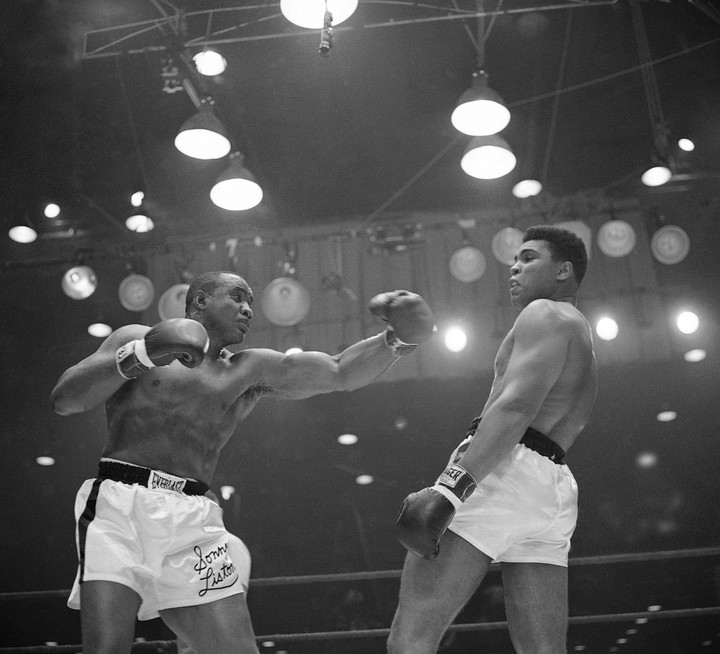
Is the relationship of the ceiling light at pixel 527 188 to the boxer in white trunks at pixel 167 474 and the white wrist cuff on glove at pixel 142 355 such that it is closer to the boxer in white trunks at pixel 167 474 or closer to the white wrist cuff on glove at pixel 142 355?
the boxer in white trunks at pixel 167 474

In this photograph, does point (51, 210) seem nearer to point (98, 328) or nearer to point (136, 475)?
point (98, 328)

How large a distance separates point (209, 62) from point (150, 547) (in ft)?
9.70

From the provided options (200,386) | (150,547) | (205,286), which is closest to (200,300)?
(205,286)

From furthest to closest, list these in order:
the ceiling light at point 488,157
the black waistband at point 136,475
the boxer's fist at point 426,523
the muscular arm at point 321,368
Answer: the ceiling light at point 488,157
the muscular arm at point 321,368
the black waistband at point 136,475
the boxer's fist at point 426,523

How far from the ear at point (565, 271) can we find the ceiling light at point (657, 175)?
3.19 m

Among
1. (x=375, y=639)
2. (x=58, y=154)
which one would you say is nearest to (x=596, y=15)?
(x=58, y=154)

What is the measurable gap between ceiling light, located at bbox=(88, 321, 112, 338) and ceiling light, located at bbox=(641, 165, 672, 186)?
3875 millimetres

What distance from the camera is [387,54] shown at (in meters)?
4.79

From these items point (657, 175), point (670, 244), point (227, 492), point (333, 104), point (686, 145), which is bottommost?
point (227, 492)

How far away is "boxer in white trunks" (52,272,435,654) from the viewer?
6.34 ft

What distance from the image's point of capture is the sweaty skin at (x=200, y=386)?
6.84ft

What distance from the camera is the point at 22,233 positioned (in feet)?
18.5

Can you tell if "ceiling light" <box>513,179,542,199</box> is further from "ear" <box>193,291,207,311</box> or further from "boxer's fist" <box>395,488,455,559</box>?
"boxer's fist" <box>395,488,455,559</box>

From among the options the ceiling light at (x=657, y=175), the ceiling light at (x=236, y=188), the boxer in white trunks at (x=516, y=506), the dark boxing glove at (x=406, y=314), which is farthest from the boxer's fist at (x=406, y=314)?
the ceiling light at (x=657, y=175)
